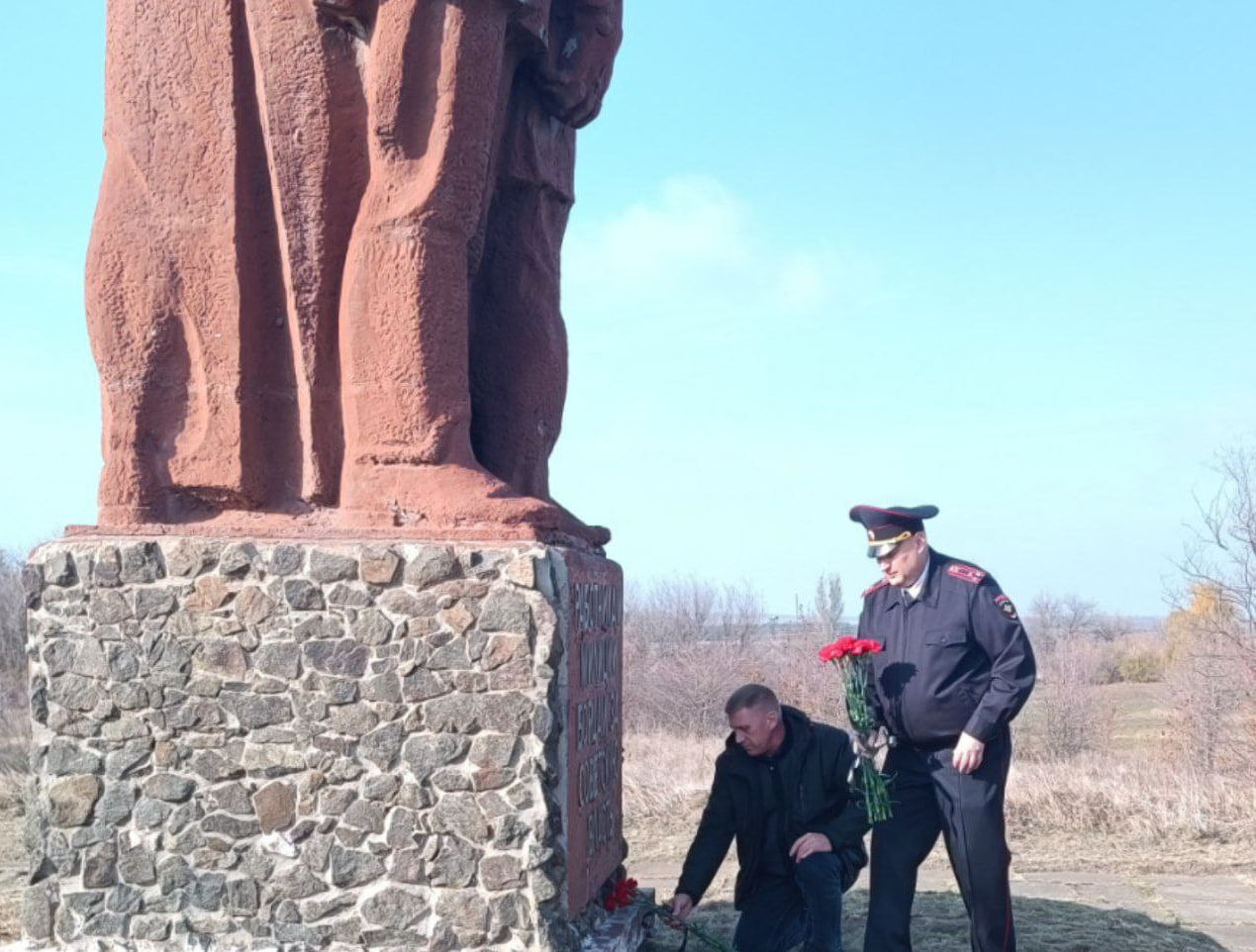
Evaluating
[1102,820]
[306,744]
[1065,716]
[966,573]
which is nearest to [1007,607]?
[966,573]

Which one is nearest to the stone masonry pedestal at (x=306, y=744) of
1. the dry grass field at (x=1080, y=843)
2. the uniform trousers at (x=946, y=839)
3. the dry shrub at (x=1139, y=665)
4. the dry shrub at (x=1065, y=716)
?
the uniform trousers at (x=946, y=839)

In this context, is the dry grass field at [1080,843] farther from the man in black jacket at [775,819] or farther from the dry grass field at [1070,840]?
the man in black jacket at [775,819]

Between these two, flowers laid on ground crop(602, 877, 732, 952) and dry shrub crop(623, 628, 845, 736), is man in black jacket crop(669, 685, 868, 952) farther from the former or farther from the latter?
dry shrub crop(623, 628, 845, 736)

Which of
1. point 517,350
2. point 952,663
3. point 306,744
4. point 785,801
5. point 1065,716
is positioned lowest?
point 1065,716

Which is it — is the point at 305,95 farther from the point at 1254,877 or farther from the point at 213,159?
the point at 1254,877

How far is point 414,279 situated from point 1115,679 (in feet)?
99.1

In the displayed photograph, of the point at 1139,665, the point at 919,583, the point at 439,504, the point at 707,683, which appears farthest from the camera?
the point at 1139,665

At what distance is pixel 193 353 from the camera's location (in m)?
4.62

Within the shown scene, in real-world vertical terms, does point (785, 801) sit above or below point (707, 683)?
above

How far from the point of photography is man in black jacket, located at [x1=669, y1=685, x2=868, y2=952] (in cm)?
482

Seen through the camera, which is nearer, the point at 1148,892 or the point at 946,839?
the point at 946,839

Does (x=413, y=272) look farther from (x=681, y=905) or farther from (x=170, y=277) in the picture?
(x=681, y=905)

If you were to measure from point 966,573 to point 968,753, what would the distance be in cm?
62

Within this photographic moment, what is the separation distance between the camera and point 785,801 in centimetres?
492
